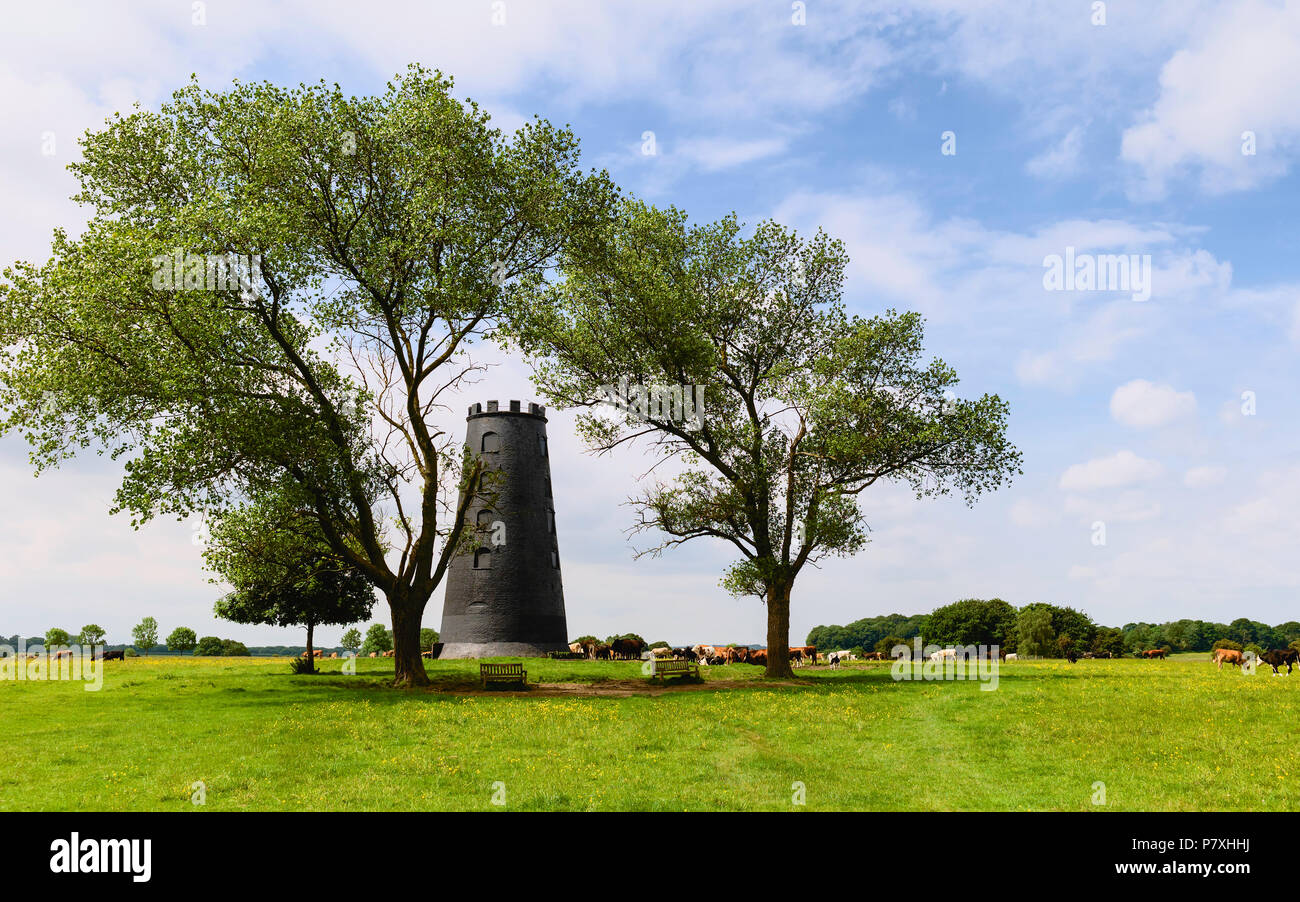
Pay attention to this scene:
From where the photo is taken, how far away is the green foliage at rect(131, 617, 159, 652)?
360 ft

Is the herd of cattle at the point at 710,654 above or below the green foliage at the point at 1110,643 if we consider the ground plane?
above

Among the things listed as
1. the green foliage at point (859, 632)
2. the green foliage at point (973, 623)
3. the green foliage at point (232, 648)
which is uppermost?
the green foliage at point (973, 623)

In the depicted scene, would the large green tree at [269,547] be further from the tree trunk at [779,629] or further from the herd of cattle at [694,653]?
the herd of cattle at [694,653]

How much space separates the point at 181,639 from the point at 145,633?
1878cm

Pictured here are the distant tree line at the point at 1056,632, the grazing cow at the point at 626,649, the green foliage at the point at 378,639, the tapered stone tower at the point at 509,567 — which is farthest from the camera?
the green foliage at the point at 378,639

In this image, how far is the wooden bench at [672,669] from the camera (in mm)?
40806

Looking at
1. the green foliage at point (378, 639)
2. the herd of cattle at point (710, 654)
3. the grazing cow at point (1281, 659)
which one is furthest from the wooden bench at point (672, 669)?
the green foliage at point (378, 639)

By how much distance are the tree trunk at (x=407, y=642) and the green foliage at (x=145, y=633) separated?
91427 millimetres

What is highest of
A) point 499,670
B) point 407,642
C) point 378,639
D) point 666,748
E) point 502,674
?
point 407,642

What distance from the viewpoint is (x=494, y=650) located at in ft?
191

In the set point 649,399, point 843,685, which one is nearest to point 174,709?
point 649,399

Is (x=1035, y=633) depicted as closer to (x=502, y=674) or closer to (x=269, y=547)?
(x=502, y=674)

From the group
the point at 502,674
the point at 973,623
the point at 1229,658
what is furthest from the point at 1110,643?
the point at 502,674

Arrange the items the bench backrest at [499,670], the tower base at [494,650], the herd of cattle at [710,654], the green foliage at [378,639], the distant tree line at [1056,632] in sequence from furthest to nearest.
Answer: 1. the green foliage at [378,639]
2. the distant tree line at [1056,632]
3. the herd of cattle at [710,654]
4. the tower base at [494,650]
5. the bench backrest at [499,670]
